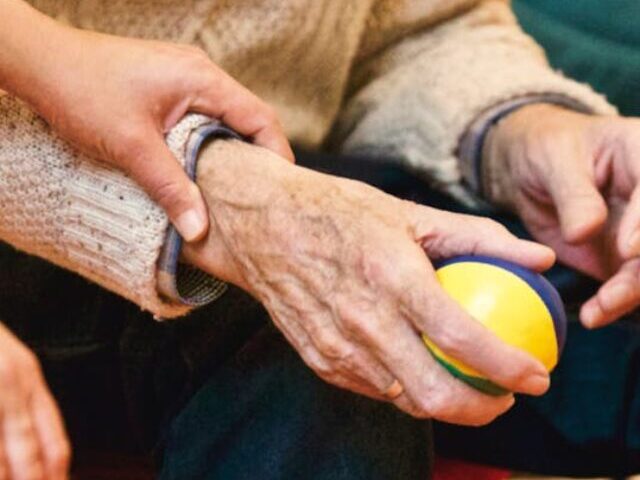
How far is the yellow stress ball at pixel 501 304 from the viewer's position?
645 mm

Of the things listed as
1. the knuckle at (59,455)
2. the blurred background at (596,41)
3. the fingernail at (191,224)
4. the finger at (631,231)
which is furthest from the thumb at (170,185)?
the blurred background at (596,41)

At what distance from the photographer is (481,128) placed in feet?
3.35

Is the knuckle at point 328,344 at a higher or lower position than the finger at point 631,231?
higher

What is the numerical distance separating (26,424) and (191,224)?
248mm

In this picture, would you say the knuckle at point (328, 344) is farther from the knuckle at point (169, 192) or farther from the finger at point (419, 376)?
the knuckle at point (169, 192)

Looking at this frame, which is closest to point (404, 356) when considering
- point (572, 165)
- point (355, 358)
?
point (355, 358)

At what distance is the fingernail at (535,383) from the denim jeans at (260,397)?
0.19 meters

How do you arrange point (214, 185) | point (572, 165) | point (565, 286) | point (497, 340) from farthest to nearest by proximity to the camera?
1. point (565, 286)
2. point (572, 165)
3. point (214, 185)
4. point (497, 340)

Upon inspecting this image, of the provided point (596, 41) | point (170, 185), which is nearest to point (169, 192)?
point (170, 185)

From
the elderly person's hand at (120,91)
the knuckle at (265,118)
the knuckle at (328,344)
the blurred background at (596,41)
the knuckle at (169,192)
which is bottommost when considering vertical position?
the blurred background at (596,41)

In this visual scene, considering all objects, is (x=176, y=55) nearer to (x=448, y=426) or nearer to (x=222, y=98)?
(x=222, y=98)

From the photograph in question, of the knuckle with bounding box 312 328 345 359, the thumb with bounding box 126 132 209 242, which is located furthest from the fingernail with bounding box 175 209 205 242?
the knuckle with bounding box 312 328 345 359

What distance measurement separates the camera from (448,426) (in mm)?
1021

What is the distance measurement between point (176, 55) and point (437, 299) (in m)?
0.31
